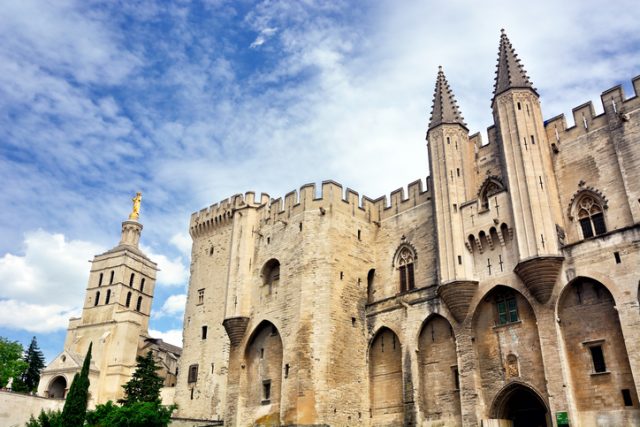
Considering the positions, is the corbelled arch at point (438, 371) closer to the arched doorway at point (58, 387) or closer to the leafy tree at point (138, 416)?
the leafy tree at point (138, 416)

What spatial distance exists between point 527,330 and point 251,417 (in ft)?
43.4

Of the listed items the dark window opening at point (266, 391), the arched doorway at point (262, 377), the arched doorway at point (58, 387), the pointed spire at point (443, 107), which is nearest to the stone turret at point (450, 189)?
the pointed spire at point (443, 107)

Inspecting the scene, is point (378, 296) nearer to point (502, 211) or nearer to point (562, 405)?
point (502, 211)

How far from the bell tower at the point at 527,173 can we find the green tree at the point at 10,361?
49137 millimetres

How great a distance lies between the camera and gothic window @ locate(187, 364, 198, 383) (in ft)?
106

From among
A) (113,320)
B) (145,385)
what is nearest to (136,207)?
(113,320)

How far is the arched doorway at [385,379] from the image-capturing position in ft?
81.4

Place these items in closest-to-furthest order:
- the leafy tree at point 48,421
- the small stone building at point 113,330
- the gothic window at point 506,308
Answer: the gothic window at point 506,308, the leafy tree at point 48,421, the small stone building at point 113,330

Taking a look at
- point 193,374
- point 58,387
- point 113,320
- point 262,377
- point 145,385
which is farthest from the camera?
point 113,320

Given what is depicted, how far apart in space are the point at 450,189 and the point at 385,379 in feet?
29.1

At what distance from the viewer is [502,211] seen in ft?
75.7

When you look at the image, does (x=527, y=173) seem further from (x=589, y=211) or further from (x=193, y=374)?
(x=193, y=374)

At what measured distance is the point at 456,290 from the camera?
23156 mm

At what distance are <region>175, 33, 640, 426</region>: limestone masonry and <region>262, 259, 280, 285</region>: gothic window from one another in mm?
76
